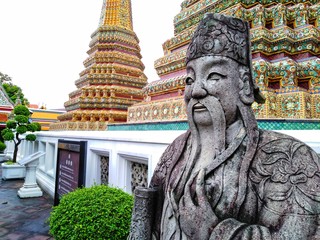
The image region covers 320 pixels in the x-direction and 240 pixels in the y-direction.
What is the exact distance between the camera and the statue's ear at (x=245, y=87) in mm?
1531

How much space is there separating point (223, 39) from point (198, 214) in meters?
1.10

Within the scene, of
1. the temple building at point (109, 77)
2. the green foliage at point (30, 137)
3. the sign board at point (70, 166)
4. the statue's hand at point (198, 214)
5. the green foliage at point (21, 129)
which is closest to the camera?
the statue's hand at point (198, 214)

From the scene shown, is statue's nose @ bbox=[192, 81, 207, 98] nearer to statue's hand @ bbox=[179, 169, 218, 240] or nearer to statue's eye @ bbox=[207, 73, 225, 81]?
statue's eye @ bbox=[207, 73, 225, 81]

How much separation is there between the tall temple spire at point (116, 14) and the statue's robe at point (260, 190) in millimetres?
9917

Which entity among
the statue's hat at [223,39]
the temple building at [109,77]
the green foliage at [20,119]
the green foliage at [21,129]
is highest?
the temple building at [109,77]

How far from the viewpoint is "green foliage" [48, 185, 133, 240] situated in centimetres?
274

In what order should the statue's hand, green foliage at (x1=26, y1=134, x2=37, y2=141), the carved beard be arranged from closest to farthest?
1. the statue's hand
2. the carved beard
3. green foliage at (x1=26, y1=134, x2=37, y2=141)

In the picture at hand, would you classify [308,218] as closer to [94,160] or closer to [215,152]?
[215,152]

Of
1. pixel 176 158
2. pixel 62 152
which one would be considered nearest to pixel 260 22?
pixel 176 158

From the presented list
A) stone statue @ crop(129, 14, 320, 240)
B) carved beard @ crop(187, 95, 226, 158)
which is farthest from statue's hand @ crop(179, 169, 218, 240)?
carved beard @ crop(187, 95, 226, 158)

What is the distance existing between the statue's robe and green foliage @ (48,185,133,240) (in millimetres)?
1447

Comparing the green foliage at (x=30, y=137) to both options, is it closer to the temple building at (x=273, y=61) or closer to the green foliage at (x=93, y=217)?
the temple building at (x=273, y=61)

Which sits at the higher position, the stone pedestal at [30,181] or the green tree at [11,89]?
the green tree at [11,89]

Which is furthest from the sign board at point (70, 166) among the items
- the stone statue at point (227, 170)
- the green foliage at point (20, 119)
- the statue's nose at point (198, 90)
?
the green foliage at point (20, 119)
